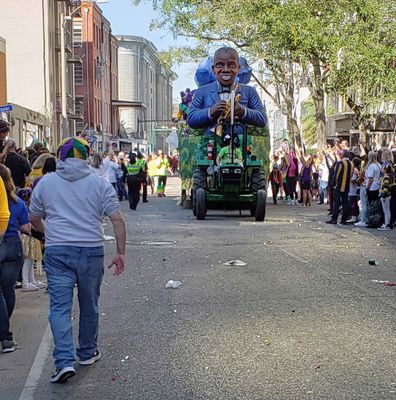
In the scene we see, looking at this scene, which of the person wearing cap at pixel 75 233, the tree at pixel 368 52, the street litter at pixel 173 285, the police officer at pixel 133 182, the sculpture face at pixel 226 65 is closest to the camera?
the person wearing cap at pixel 75 233

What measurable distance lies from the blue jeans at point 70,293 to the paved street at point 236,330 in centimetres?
23

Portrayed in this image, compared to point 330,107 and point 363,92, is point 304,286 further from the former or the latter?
Answer: point 330,107

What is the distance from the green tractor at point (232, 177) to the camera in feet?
63.5

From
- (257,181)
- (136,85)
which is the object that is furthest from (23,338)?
(136,85)

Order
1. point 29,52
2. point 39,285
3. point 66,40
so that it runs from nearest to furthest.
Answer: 1. point 39,285
2. point 29,52
3. point 66,40

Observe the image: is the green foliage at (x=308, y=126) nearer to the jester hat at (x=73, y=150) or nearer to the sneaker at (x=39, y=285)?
the sneaker at (x=39, y=285)

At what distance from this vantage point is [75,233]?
650 centimetres

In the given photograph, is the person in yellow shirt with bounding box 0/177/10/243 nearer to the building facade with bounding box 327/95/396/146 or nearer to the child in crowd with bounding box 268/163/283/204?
the child in crowd with bounding box 268/163/283/204

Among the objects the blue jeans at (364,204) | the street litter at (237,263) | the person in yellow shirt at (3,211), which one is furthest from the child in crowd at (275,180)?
the person in yellow shirt at (3,211)

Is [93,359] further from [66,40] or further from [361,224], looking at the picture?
[66,40]

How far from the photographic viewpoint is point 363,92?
91.8ft

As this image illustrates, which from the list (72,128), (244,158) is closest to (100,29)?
(72,128)

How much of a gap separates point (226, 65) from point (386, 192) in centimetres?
523

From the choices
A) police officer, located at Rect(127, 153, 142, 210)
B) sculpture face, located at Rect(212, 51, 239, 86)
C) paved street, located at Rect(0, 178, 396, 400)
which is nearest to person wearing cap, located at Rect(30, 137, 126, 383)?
paved street, located at Rect(0, 178, 396, 400)
